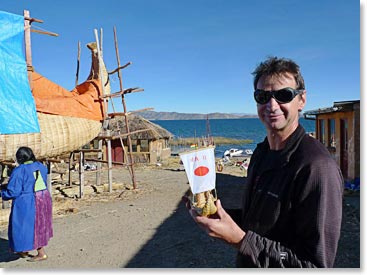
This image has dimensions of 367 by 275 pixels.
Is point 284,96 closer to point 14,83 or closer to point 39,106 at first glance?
point 14,83

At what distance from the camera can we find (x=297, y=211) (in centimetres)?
100

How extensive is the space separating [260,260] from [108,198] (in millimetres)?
6912

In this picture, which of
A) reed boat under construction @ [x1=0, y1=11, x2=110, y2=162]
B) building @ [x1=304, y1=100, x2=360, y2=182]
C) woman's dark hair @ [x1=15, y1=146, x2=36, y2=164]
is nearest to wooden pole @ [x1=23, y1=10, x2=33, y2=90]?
reed boat under construction @ [x1=0, y1=11, x2=110, y2=162]

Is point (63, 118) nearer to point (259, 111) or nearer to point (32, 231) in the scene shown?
point (32, 231)

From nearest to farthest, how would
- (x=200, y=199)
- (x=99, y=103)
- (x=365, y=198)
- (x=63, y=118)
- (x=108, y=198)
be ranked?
(x=200, y=199)
(x=365, y=198)
(x=63, y=118)
(x=99, y=103)
(x=108, y=198)

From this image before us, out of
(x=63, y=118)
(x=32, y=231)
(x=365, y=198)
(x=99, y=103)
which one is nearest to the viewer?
(x=365, y=198)

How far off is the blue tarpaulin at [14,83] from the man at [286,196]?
12.0ft

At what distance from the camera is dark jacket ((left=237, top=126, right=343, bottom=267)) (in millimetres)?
961

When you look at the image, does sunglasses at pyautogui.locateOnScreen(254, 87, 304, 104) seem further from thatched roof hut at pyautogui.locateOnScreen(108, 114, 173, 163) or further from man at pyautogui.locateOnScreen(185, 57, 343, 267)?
thatched roof hut at pyautogui.locateOnScreen(108, 114, 173, 163)

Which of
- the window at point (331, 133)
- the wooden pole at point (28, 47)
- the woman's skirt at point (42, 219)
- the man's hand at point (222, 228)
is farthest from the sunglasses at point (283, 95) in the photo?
the window at point (331, 133)

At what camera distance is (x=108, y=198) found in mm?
7637

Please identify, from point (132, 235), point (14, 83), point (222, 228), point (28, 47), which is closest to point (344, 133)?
point (132, 235)

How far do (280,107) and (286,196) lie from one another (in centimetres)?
28

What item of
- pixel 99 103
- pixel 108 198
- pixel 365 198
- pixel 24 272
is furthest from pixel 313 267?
pixel 108 198
